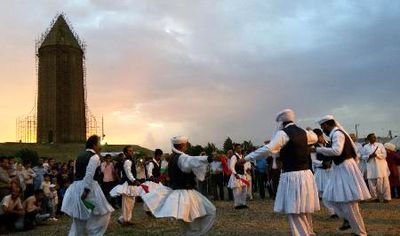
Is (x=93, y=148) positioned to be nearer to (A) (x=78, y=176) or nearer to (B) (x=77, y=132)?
(A) (x=78, y=176)

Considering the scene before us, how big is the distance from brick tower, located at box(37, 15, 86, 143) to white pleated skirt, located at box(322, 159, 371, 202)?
5225 centimetres

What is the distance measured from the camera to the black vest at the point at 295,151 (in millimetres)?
7633

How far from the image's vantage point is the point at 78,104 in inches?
2384

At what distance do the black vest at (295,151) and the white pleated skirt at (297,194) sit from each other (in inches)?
3.9

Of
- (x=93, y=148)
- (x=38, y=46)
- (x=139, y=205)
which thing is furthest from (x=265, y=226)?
(x=38, y=46)

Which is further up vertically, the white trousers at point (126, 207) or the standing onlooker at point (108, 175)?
the standing onlooker at point (108, 175)

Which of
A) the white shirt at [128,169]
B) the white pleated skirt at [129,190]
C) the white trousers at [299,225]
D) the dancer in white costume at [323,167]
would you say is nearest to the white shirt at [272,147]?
the white trousers at [299,225]

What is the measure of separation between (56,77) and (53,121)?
5.30 m

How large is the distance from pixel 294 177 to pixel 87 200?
3735mm

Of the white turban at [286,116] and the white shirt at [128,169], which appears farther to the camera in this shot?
the white shirt at [128,169]

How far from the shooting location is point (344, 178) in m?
8.94

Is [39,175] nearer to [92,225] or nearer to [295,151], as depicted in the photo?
[92,225]

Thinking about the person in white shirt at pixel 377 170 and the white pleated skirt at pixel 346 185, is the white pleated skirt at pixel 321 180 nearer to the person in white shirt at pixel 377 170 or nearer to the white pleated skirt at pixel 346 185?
the person in white shirt at pixel 377 170

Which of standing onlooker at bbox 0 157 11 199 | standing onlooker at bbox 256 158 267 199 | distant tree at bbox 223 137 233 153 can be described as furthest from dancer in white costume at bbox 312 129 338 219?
distant tree at bbox 223 137 233 153
